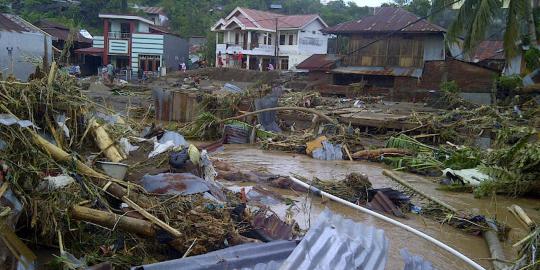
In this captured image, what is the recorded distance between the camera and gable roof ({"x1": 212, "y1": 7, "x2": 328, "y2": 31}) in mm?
39875

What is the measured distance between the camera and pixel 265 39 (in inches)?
1636

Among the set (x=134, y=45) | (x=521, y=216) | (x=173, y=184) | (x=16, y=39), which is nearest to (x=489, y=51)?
(x=134, y=45)

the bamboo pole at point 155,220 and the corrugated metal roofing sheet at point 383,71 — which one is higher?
the corrugated metal roofing sheet at point 383,71

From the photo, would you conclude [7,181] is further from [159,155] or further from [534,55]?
[534,55]

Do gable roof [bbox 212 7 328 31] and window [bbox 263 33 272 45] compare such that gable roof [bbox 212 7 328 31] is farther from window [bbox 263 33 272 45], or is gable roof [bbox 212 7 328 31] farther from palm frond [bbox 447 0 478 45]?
palm frond [bbox 447 0 478 45]

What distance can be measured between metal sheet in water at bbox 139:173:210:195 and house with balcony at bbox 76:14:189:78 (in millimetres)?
32568

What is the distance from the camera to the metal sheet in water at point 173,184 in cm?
544

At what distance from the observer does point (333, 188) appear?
834cm

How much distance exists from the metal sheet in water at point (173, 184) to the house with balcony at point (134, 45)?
107 feet

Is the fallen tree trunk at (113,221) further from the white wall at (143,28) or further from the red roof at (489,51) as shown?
the white wall at (143,28)

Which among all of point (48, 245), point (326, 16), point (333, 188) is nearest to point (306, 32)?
point (326, 16)

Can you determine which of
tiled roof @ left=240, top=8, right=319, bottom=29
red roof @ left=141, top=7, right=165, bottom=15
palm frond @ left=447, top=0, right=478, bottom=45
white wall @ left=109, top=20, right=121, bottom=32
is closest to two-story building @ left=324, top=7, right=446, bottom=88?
palm frond @ left=447, top=0, right=478, bottom=45

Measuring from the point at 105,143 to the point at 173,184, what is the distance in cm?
130

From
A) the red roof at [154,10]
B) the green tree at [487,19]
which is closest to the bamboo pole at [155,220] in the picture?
the green tree at [487,19]
